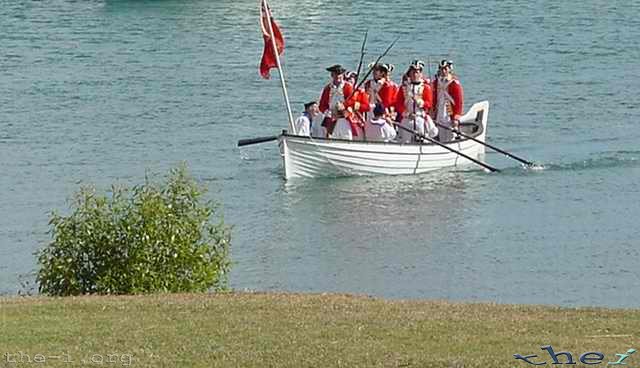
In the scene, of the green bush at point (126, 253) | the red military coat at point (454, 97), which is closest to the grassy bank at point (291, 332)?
the green bush at point (126, 253)

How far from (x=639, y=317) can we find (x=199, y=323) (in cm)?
322

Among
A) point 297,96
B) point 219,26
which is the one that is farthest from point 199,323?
point 219,26

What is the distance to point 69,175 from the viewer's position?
25734mm

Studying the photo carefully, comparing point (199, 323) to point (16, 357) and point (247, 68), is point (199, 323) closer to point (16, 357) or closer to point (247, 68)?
point (16, 357)

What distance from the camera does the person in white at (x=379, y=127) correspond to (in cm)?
2473

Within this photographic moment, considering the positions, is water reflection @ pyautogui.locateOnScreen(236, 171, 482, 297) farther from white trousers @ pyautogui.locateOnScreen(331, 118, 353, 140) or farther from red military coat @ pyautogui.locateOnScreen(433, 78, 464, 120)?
red military coat @ pyautogui.locateOnScreen(433, 78, 464, 120)

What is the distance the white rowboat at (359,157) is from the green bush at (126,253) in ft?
33.6

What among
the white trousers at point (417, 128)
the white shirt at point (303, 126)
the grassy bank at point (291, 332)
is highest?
the grassy bank at point (291, 332)

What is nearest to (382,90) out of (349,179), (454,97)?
(454,97)

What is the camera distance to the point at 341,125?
24594 millimetres

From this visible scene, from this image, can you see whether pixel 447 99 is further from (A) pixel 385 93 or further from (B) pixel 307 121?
(B) pixel 307 121

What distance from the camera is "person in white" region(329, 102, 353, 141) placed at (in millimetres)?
24203

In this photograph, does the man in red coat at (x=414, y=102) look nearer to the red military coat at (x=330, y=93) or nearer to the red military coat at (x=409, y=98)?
the red military coat at (x=409, y=98)

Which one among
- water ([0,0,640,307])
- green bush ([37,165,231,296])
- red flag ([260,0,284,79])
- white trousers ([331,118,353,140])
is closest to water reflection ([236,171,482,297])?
water ([0,0,640,307])
